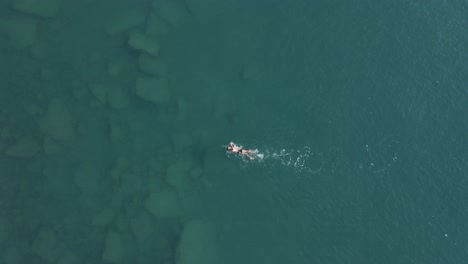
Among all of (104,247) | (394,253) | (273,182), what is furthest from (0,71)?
(394,253)

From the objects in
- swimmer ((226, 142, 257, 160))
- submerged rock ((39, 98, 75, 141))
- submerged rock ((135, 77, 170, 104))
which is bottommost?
submerged rock ((39, 98, 75, 141))

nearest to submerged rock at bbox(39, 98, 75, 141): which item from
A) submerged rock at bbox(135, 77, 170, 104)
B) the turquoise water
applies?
the turquoise water

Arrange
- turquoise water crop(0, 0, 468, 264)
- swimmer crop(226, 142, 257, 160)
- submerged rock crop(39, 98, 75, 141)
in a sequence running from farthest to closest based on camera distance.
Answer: submerged rock crop(39, 98, 75, 141)
swimmer crop(226, 142, 257, 160)
turquoise water crop(0, 0, 468, 264)

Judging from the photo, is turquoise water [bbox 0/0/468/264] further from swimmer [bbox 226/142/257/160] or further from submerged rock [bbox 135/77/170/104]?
swimmer [bbox 226/142/257/160]

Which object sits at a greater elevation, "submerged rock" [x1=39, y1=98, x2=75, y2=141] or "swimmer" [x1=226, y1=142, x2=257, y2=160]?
"swimmer" [x1=226, y1=142, x2=257, y2=160]

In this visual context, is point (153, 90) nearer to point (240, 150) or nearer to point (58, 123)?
point (58, 123)

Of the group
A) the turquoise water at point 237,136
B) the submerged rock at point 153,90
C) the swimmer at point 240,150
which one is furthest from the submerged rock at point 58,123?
the swimmer at point 240,150

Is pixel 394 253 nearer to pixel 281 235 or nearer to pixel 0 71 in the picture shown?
pixel 281 235

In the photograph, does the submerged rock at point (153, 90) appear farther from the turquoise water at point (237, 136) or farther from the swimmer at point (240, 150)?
the swimmer at point (240, 150)
